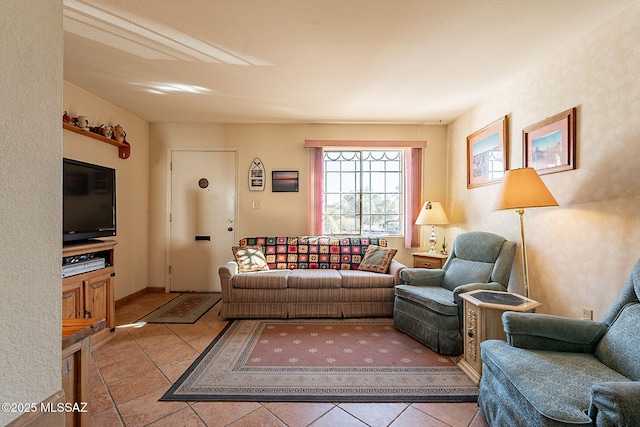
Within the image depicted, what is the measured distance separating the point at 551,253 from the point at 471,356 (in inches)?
44.0

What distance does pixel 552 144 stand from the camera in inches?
93.6

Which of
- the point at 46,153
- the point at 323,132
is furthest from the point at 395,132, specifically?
the point at 46,153

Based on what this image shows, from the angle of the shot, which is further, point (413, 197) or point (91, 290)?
point (413, 197)

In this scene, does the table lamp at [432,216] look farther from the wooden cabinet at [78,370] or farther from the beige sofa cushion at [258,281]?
the wooden cabinet at [78,370]

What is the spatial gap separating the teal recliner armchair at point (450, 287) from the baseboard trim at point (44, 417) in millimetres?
2379

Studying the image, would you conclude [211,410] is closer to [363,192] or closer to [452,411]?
[452,411]

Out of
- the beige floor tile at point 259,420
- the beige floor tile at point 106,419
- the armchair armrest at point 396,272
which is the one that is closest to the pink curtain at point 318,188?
the armchair armrest at point 396,272

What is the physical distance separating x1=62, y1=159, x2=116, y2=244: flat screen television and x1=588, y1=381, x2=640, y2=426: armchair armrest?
3.40 metres

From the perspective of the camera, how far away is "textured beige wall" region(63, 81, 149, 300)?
9.97ft

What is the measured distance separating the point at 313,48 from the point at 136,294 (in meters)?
3.79

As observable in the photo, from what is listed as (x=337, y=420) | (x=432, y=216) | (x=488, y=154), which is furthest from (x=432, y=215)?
(x=337, y=420)

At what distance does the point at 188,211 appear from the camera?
4180 millimetres

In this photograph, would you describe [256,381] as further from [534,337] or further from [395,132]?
[395,132]

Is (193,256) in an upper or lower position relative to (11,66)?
lower
